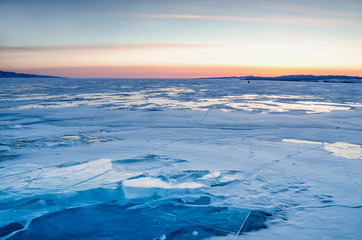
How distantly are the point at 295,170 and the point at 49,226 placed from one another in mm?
2714

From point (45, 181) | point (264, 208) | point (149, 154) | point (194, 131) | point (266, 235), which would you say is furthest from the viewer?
point (194, 131)

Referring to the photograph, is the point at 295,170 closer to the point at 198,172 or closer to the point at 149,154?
the point at 198,172

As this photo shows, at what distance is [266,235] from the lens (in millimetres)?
1854

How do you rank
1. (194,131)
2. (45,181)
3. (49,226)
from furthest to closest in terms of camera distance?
(194,131) < (45,181) < (49,226)

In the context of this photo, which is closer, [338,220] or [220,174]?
[338,220]

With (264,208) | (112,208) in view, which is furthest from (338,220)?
(112,208)

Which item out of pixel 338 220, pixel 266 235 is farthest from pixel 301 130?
pixel 266 235

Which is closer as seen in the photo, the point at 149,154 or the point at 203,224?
the point at 203,224

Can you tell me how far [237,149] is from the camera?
417 cm

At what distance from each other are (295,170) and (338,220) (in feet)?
3.73

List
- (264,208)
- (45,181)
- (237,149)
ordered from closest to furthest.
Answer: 1. (264,208)
2. (45,181)
3. (237,149)

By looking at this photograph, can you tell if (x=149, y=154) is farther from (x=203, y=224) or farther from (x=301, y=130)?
(x=301, y=130)

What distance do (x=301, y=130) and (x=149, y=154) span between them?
3780 mm

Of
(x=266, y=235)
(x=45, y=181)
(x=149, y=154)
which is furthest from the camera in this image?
(x=149, y=154)
